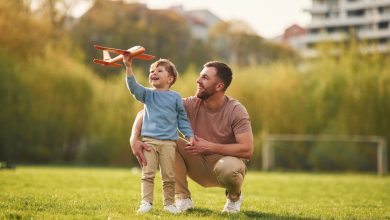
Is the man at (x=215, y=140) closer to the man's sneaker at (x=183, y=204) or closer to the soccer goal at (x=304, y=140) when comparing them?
the man's sneaker at (x=183, y=204)

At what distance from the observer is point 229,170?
5.01 metres

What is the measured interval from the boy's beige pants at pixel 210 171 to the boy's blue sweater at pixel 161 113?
0.86 feet

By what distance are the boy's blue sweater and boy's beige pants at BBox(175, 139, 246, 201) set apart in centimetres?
26

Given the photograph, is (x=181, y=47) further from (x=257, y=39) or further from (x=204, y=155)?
(x=204, y=155)

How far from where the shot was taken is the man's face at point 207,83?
520cm

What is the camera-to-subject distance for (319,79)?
20547 millimetres

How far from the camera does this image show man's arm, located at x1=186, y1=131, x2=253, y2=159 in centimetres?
504

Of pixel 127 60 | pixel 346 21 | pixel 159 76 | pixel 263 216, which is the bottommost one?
pixel 263 216

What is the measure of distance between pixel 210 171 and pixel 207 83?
77 centimetres

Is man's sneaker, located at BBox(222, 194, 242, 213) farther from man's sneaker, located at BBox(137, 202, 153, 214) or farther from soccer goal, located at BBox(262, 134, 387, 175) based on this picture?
soccer goal, located at BBox(262, 134, 387, 175)

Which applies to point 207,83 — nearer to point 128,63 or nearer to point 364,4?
point 128,63

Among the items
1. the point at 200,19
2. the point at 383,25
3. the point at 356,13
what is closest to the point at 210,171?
the point at 200,19

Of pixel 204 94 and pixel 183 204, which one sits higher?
pixel 204 94

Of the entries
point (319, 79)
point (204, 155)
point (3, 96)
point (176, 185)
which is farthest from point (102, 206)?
point (319, 79)
